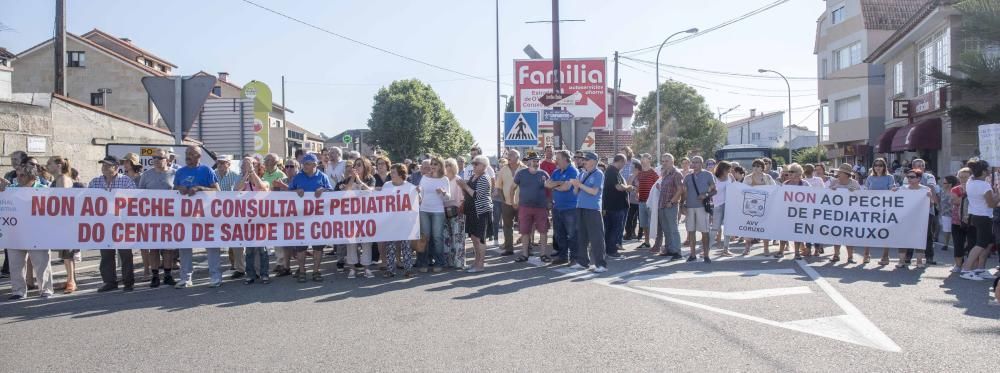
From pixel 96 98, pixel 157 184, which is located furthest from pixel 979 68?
pixel 96 98

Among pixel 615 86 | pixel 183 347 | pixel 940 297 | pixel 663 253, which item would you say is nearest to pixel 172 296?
pixel 183 347

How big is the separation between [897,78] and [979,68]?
47.4ft

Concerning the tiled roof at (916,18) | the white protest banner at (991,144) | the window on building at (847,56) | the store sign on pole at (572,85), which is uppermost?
the window on building at (847,56)

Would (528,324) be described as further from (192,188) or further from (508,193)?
(508,193)

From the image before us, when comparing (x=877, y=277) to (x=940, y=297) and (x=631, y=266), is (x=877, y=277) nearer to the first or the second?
(x=940, y=297)

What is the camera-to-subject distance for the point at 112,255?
1033cm

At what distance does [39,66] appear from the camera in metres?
50.7

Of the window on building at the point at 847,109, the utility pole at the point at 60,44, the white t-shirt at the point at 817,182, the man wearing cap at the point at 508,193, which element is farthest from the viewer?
the window on building at the point at 847,109

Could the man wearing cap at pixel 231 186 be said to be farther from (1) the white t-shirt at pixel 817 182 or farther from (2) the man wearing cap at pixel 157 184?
(1) the white t-shirt at pixel 817 182

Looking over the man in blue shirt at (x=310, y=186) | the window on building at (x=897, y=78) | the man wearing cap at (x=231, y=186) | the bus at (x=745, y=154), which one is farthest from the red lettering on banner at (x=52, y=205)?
the bus at (x=745, y=154)

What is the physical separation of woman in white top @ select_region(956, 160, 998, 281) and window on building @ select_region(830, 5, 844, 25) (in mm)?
38915

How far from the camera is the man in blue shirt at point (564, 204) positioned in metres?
11.7

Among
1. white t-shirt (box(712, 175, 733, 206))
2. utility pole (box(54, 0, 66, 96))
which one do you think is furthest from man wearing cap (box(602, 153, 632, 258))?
utility pole (box(54, 0, 66, 96))

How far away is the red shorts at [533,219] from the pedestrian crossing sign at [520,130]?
7.47m
